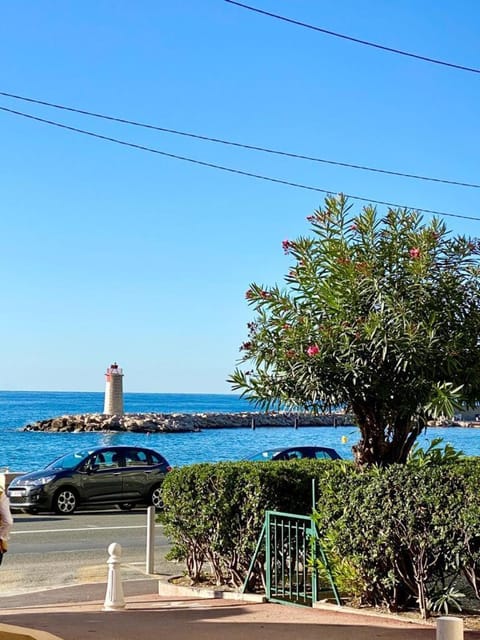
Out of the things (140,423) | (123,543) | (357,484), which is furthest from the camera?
(140,423)

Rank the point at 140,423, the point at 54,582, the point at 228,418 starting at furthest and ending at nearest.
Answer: the point at 228,418, the point at 140,423, the point at 54,582

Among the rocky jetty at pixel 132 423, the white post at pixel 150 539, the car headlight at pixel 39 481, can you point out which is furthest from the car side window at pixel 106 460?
the rocky jetty at pixel 132 423

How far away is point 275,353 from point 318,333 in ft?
2.04

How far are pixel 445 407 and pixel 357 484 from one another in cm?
117

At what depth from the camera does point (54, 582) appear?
13.4 meters

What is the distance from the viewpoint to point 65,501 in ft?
72.7

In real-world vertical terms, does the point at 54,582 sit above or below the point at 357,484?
below

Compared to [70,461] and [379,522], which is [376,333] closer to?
[379,522]

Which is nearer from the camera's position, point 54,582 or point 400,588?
point 400,588

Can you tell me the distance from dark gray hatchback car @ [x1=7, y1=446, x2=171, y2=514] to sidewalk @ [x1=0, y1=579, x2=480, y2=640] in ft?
33.9

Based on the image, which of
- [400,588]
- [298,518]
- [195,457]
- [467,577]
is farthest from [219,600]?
[195,457]

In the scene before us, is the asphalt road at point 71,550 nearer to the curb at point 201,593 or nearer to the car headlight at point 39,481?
the car headlight at point 39,481

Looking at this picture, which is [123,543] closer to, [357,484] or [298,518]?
[298,518]

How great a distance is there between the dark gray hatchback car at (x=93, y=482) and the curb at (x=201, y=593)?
9921mm
